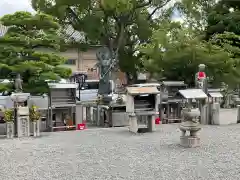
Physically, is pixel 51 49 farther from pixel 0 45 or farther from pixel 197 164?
pixel 197 164

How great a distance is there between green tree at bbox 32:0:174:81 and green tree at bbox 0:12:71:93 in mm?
7078

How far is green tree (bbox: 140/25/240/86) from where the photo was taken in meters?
10.6

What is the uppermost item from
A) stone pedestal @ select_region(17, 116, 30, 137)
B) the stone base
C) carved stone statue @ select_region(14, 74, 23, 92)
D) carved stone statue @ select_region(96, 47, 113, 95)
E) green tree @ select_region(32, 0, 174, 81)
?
green tree @ select_region(32, 0, 174, 81)

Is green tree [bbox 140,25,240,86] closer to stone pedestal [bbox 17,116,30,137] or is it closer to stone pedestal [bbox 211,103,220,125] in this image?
stone pedestal [bbox 211,103,220,125]

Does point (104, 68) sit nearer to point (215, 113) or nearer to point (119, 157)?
point (215, 113)

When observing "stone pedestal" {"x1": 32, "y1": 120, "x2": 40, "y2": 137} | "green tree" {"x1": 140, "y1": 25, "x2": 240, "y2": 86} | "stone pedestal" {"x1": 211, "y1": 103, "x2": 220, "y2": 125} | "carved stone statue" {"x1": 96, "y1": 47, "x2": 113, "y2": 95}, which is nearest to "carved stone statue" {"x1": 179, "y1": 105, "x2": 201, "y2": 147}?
"stone pedestal" {"x1": 211, "y1": 103, "x2": 220, "y2": 125}

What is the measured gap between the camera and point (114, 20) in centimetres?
A: 1791

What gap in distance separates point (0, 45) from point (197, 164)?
18.0 ft

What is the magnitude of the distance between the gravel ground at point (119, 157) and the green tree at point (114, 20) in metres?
8.98

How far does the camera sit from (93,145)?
22.5ft

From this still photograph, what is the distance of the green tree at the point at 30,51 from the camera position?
330 inches

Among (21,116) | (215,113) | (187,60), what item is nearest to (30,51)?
(21,116)

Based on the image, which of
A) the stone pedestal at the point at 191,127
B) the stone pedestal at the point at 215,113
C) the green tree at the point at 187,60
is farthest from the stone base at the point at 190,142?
the green tree at the point at 187,60

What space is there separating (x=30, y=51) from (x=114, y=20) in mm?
9791
